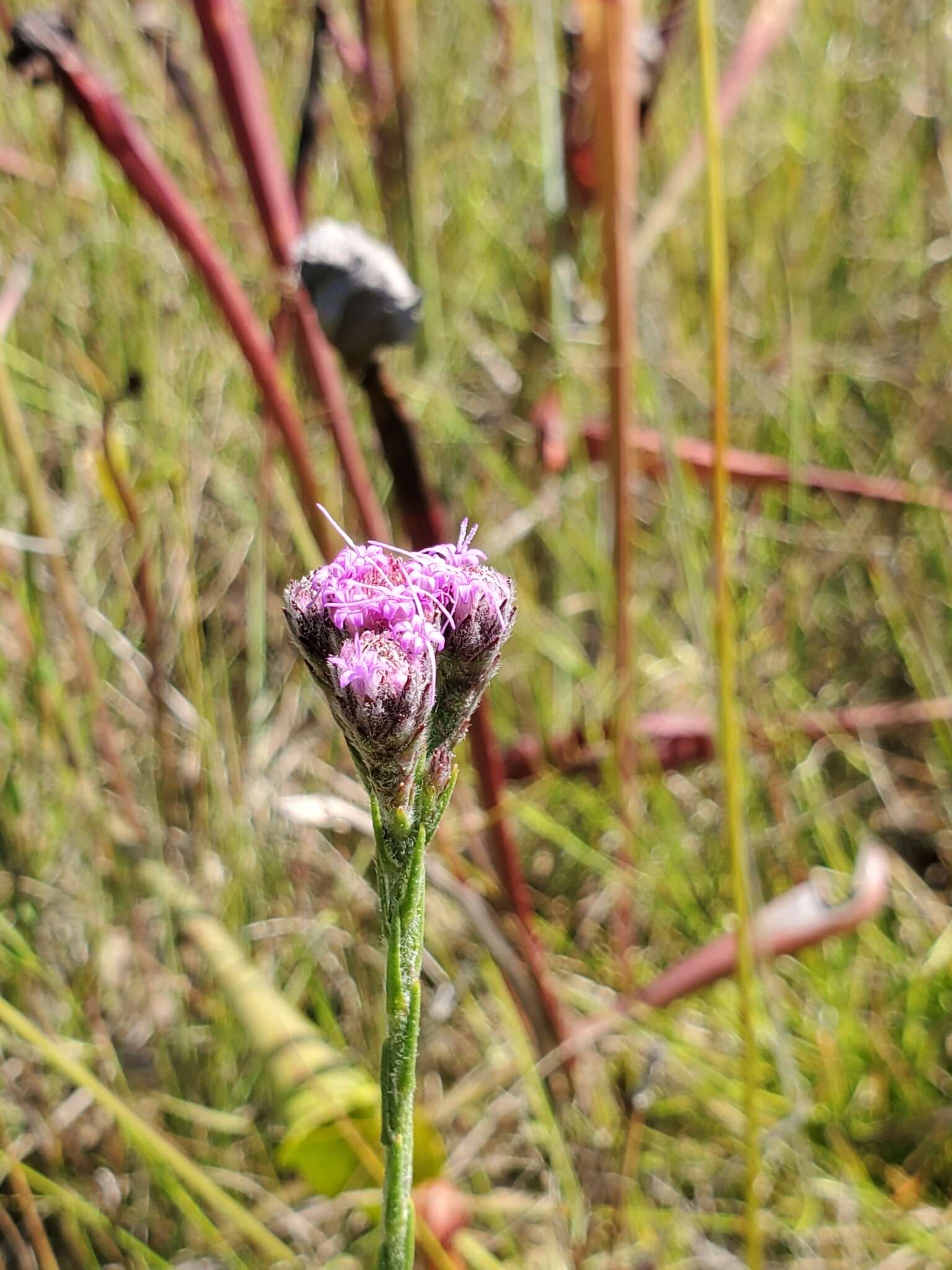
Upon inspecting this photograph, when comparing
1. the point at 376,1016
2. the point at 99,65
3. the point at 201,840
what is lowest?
the point at 376,1016

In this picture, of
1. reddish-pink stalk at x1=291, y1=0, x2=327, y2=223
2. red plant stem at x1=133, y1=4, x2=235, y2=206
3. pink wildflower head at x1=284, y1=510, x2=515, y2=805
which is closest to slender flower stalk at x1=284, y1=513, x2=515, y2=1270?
pink wildflower head at x1=284, y1=510, x2=515, y2=805

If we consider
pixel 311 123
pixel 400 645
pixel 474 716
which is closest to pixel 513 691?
pixel 474 716

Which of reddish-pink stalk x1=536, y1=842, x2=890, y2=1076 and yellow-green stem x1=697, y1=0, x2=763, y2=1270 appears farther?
reddish-pink stalk x1=536, y1=842, x2=890, y2=1076

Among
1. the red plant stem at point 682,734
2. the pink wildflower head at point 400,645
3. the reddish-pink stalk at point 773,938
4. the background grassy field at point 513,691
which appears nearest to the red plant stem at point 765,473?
the background grassy field at point 513,691

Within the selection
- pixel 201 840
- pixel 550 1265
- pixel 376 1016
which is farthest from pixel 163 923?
pixel 550 1265

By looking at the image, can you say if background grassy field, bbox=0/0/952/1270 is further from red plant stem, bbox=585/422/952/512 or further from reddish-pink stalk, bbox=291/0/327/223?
reddish-pink stalk, bbox=291/0/327/223

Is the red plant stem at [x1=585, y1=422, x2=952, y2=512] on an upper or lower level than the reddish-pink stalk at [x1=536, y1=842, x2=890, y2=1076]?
upper

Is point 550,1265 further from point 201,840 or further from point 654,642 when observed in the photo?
point 654,642
